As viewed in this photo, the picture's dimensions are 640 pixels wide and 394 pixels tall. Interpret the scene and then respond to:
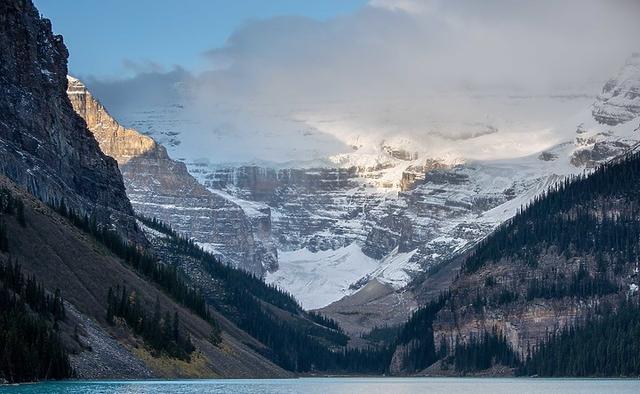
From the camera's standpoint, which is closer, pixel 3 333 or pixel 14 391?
pixel 14 391

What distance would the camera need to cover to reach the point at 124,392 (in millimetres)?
199000

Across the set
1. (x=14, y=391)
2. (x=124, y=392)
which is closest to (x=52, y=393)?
(x=14, y=391)

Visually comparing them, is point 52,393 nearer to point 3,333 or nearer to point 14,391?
point 14,391

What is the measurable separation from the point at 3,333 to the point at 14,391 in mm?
17068

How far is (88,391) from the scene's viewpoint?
192250 millimetres

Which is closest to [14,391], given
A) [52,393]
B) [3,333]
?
[52,393]

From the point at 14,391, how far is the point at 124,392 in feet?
62.2

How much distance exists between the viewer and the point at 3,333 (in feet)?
652

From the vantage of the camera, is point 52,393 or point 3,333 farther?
point 3,333

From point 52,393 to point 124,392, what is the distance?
17965 millimetres

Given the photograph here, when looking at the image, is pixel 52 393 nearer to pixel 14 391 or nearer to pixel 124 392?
pixel 14 391

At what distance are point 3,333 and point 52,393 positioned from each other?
19.5 meters

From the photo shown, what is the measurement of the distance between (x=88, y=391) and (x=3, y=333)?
1426 centimetres

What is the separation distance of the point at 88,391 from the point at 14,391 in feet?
37.6
